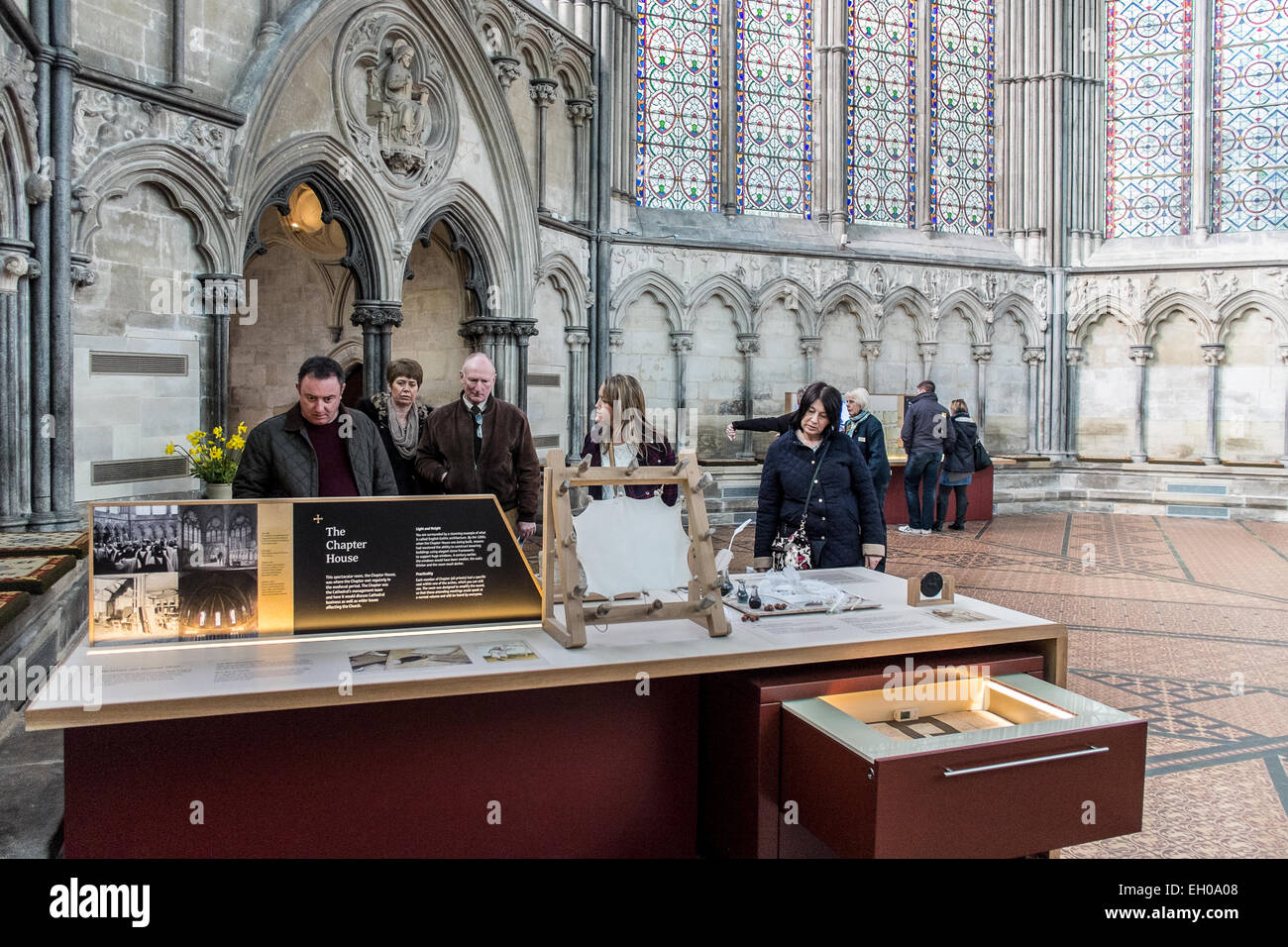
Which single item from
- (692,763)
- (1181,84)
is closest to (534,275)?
(692,763)

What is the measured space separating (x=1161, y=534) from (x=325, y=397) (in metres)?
10.9

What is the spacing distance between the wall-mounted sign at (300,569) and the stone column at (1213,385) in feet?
45.0

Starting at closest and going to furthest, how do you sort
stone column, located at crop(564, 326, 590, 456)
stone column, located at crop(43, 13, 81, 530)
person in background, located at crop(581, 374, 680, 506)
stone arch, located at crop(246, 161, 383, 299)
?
person in background, located at crop(581, 374, 680, 506) < stone column, located at crop(43, 13, 81, 530) < stone arch, located at crop(246, 161, 383, 299) < stone column, located at crop(564, 326, 590, 456)

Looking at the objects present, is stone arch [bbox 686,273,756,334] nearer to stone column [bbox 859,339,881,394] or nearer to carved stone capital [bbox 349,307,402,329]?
stone column [bbox 859,339,881,394]

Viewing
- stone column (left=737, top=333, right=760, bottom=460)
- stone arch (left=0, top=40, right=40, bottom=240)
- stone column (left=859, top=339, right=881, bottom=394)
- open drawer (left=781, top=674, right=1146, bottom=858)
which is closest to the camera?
open drawer (left=781, top=674, right=1146, bottom=858)

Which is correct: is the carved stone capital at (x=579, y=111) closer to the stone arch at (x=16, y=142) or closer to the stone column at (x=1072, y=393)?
the stone arch at (x=16, y=142)

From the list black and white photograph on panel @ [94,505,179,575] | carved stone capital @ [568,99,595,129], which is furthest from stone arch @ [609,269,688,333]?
black and white photograph on panel @ [94,505,179,575]

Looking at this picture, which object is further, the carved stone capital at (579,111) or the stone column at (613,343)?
the stone column at (613,343)

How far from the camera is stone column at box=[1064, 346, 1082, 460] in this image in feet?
48.8

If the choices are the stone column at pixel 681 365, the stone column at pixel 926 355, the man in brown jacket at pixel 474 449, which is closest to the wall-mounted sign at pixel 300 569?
the man in brown jacket at pixel 474 449

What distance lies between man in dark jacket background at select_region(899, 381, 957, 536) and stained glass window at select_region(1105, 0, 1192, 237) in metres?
5.78

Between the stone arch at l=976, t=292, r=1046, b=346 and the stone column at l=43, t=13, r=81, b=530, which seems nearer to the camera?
the stone column at l=43, t=13, r=81, b=530

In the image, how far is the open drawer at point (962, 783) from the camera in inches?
95.7
